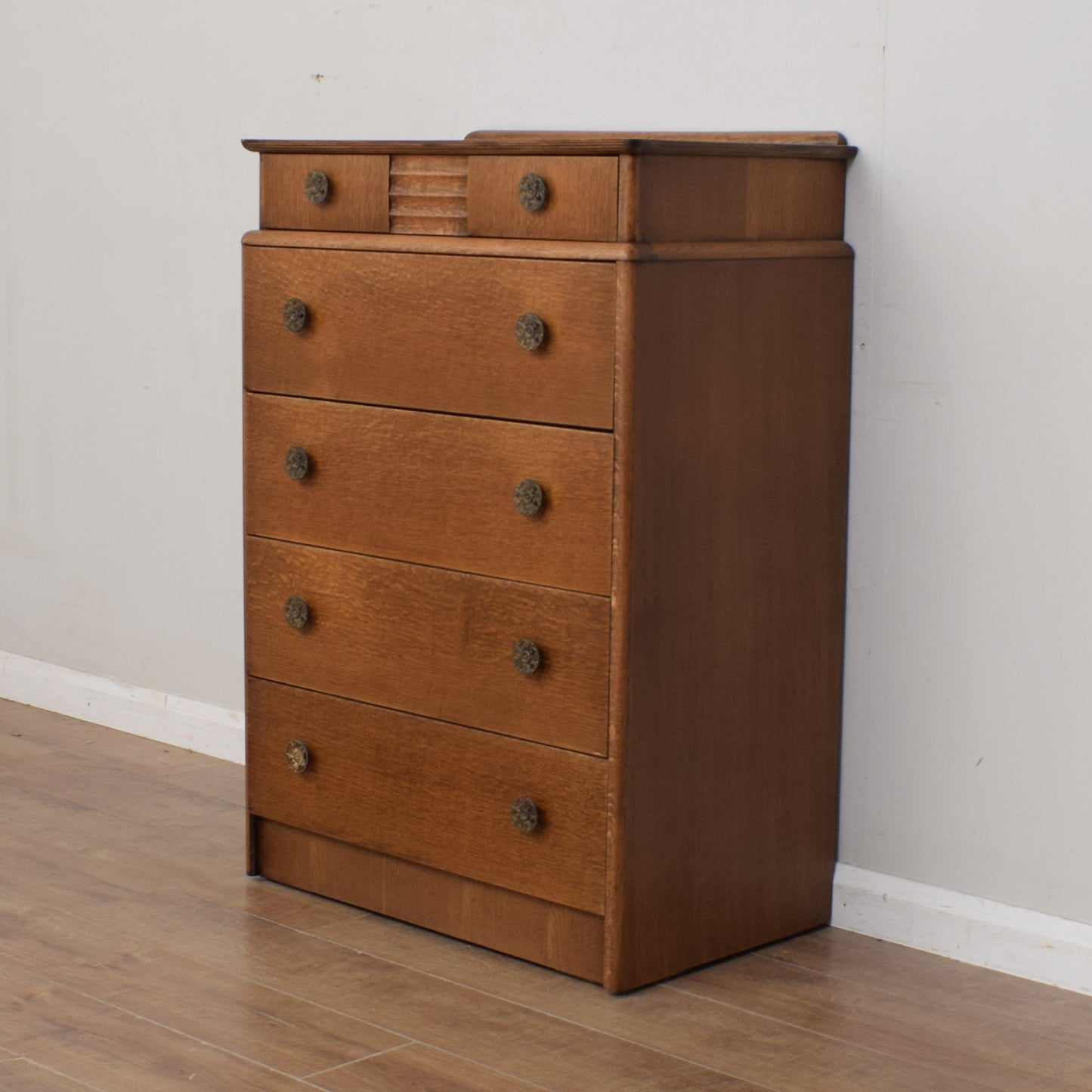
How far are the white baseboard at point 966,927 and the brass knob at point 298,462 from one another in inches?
37.8

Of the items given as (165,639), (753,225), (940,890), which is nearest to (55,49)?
(165,639)

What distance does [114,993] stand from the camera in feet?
7.30

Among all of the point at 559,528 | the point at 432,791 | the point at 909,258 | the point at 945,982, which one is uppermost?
the point at 909,258

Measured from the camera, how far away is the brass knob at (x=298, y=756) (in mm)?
2564

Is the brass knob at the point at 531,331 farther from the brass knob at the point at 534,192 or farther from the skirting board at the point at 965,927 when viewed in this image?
the skirting board at the point at 965,927

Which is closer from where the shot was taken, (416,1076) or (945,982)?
(416,1076)

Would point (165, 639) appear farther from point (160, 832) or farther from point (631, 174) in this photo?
point (631, 174)

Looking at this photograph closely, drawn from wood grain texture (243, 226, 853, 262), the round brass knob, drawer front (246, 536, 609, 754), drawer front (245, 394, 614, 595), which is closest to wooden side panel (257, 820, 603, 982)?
the round brass knob

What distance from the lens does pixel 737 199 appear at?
7.30 ft

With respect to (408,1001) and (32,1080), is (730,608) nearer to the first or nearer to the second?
(408,1001)

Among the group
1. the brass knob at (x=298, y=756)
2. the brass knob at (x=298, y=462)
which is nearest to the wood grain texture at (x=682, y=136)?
the brass knob at (x=298, y=462)

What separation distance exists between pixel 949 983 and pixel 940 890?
0.52ft

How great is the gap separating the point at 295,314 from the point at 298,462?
21 cm

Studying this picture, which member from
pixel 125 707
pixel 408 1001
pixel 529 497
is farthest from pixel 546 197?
pixel 125 707
